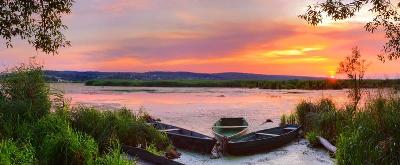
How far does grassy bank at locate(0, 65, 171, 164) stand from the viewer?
1318 centimetres

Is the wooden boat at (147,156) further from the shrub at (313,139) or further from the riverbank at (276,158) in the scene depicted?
the shrub at (313,139)

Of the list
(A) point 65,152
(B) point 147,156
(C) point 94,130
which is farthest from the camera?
(C) point 94,130

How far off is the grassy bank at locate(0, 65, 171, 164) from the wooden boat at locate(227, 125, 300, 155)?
3.06 m

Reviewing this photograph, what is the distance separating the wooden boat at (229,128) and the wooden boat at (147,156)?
6897mm

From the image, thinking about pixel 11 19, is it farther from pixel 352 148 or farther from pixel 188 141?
pixel 352 148

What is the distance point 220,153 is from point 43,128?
8.38m

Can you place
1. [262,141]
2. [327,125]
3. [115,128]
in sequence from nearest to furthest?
[115,128], [262,141], [327,125]

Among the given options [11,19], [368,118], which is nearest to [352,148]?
[368,118]

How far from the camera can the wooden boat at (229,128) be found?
25.0m

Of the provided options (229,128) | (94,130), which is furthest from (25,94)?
(229,128)

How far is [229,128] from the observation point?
2852cm

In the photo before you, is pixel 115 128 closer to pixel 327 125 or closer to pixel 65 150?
pixel 65 150

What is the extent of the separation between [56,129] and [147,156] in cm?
295

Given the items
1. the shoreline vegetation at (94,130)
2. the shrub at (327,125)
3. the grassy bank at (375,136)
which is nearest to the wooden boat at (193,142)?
the shoreline vegetation at (94,130)
